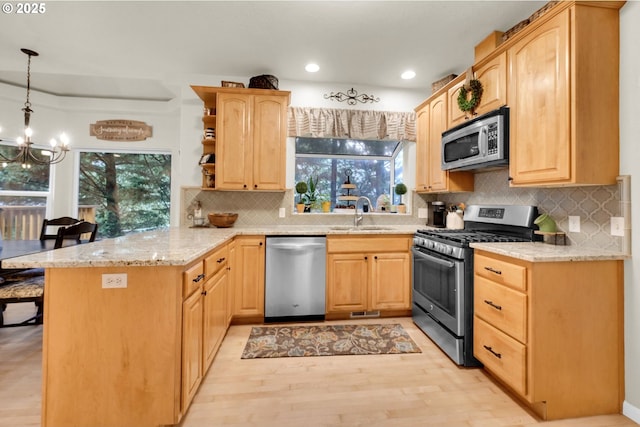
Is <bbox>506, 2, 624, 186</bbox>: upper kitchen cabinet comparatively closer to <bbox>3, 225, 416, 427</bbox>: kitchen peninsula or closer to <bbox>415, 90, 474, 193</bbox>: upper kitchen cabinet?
<bbox>415, 90, 474, 193</bbox>: upper kitchen cabinet

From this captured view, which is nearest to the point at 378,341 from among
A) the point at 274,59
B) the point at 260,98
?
the point at 260,98

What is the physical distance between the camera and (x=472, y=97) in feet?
7.84

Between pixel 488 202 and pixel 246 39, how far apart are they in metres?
2.81

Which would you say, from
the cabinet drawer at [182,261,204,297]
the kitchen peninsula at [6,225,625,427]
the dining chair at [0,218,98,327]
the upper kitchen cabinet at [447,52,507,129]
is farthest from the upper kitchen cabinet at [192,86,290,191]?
the upper kitchen cabinet at [447,52,507,129]

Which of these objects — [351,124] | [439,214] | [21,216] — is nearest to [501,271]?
[439,214]

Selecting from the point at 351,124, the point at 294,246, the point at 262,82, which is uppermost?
the point at 262,82

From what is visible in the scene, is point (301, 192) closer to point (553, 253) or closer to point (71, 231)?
point (71, 231)

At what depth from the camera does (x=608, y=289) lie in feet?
5.29

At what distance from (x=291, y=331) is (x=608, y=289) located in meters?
2.32

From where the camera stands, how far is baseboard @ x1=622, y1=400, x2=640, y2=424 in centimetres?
154

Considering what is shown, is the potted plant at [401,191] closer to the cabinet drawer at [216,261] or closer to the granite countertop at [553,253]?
the granite countertop at [553,253]

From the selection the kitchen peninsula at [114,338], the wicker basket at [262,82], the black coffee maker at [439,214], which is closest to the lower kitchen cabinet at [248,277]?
the kitchen peninsula at [114,338]

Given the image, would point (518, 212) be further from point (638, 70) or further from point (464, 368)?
point (464, 368)

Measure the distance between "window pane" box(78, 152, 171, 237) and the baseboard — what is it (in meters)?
5.06
